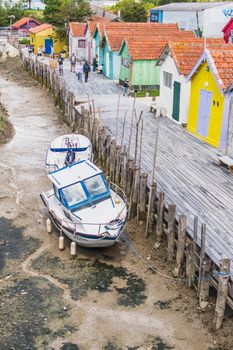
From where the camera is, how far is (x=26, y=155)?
27.2 meters

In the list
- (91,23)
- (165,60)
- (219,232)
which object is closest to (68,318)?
(219,232)

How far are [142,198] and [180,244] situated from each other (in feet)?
12.1

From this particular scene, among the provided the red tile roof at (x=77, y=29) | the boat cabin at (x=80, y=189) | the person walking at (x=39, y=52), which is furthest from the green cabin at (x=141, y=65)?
the person walking at (x=39, y=52)

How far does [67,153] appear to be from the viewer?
2328 cm

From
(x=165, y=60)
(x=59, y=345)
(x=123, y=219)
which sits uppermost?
(x=165, y=60)

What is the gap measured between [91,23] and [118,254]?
38.6m

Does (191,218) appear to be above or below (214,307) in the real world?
above

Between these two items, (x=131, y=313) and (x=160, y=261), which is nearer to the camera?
(x=131, y=313)

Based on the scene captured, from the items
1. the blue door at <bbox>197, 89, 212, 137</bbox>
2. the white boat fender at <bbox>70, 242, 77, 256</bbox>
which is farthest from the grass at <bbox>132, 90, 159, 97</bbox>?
the white boat fender at <bbox>70, 242, 77, 256</bbox>

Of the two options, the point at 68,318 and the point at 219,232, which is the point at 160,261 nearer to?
the point at 219,232

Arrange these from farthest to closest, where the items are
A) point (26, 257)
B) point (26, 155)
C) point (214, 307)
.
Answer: point (26, 155) → point (26, 257) → point (214, 307)

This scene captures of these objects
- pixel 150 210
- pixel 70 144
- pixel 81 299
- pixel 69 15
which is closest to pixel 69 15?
pixel 69 15

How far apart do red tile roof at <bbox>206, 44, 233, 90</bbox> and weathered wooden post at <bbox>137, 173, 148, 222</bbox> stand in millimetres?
6784

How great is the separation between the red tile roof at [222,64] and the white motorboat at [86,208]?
7406 mm
